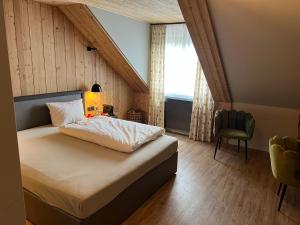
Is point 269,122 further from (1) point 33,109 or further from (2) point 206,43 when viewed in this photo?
(1) point 33,109

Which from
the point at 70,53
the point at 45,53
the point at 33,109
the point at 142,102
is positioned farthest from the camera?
Answer: the point at 142,102

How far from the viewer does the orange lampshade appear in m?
4.10

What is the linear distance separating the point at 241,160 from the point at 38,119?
315 cm

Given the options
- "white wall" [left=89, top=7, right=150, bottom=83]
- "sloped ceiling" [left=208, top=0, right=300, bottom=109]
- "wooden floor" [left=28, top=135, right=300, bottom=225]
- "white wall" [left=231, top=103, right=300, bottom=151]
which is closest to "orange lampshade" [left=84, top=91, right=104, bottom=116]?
"white wall" [left=89, top=7, right=150, bottom=83]

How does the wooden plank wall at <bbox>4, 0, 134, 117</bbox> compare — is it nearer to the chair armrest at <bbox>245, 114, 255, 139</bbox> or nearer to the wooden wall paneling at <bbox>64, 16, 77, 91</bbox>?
the wooden wall paneling at <bbox>64, 16, 77, 91</bbox>

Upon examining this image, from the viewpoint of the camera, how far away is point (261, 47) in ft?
9.11

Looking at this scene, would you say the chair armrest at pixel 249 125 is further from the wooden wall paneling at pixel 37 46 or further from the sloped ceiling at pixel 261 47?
the wooden wall paneling at pixel 37 46

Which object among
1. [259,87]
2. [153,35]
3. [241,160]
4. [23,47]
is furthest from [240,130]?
[23,47]

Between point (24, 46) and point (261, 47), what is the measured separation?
9.85 feet

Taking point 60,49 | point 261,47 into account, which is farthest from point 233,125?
point 60,49

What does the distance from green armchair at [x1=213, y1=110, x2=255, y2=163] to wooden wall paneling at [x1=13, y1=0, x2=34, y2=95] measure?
2.84 meters

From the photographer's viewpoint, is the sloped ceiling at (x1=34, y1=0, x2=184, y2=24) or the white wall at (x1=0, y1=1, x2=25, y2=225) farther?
the sloped ceiling at (x1=34, y1=0, x2=184, y2=24)

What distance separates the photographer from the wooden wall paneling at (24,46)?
2988mm

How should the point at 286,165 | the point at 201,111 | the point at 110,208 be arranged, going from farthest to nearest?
the point at 201,111 → the point at 286,165 → the point at 110,208
